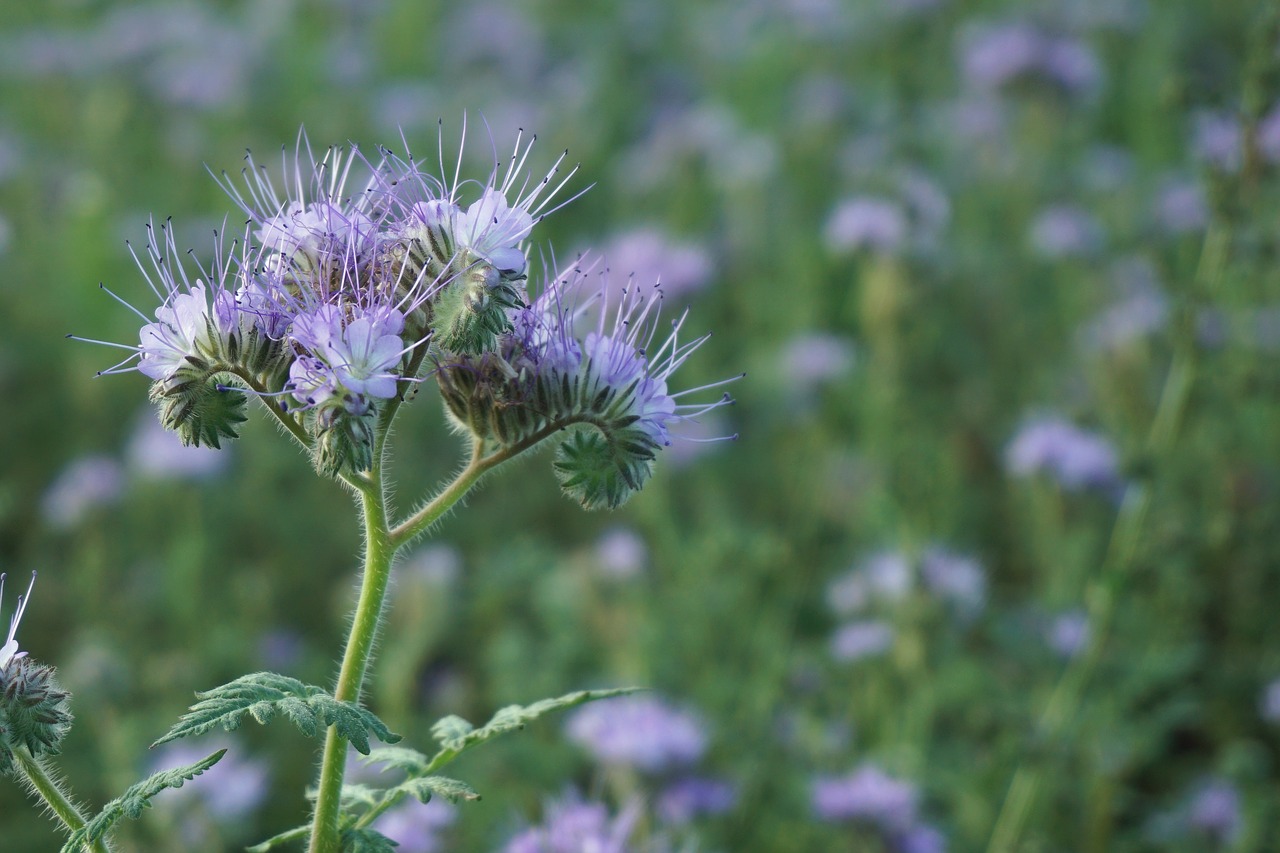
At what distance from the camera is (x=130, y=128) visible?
795 cm

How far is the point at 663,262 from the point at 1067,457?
167 centimetres

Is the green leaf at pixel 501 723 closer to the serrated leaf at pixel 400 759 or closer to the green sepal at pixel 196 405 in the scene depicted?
the serrated leaf at pixel 400 759

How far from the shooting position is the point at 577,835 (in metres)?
2.39

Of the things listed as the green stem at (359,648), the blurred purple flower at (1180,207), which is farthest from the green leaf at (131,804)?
the blurred purple flower at (1180,207)

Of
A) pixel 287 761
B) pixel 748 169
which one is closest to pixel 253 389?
pixel 287 761

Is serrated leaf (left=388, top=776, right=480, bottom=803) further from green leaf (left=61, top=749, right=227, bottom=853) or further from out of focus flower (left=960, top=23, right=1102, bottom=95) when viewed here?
out of focus flower (left=960, top=23, right=1102, bottom=95)

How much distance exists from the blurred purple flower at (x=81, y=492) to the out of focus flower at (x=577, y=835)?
2751 mm

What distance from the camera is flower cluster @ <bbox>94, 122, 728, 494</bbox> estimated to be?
158cm

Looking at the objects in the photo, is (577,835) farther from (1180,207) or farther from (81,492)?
(1180,207)

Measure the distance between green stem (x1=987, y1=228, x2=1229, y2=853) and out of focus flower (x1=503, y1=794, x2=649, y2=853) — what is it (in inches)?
48.1

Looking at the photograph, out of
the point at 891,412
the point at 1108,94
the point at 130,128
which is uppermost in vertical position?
the point at 1108,94

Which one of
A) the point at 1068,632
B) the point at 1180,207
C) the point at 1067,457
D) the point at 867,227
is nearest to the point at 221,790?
the point at 1068,632

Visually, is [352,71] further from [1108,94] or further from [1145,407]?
[1145,407]

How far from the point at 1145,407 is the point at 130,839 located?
3.86 meters
